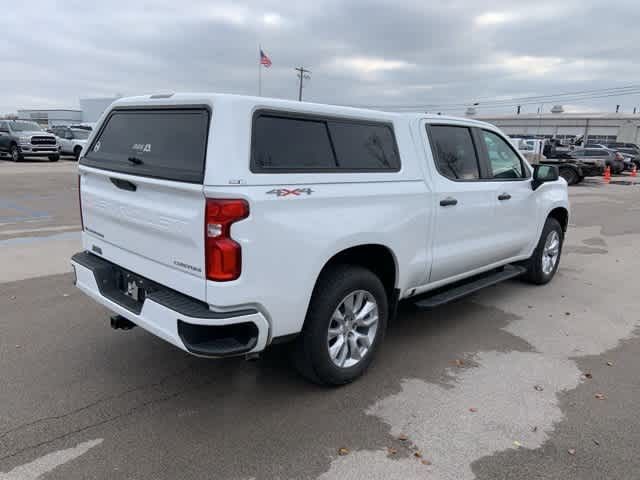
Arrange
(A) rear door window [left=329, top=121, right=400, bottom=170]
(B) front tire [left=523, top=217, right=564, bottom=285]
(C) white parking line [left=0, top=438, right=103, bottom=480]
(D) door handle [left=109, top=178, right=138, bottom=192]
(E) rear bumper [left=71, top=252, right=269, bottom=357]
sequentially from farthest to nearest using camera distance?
(B) front tire [left=523, top=217, right=564, bottom=285] → (A) rear door window [left=329, top=121, right=400, bottom=170] → (D) door handle [left=109, top=178, right=138, bottom=192] → (E) rear bumper [left=71, top=252, right=269, bottom=357] → (C) white parking line [left=0, top=438, right=103, bottom=480]

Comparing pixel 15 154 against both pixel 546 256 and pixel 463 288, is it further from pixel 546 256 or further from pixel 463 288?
pixel 463 288

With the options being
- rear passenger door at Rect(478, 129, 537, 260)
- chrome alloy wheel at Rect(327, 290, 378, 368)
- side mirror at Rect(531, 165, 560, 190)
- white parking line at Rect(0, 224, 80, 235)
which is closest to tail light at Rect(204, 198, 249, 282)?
chrome alloy wheel at Rect(327, 290, 378, 368)

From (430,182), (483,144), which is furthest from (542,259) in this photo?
(430,182)

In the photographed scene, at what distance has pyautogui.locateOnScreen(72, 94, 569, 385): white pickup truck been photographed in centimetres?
281

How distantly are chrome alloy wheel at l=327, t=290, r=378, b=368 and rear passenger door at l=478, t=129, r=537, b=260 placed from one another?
189cm

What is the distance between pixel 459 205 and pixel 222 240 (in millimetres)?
2339

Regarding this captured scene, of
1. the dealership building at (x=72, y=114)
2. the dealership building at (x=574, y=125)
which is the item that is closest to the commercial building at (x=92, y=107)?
the dealership building at (x=72, y=114)

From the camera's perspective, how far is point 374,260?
3854mm

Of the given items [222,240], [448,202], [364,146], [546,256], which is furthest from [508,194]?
[222,240]

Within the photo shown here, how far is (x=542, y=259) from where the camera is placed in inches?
242

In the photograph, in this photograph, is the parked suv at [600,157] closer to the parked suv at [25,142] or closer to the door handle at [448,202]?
the door handle at [448,202]

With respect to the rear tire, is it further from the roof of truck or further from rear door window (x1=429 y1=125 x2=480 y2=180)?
rear door window (x1=429 y1=125 x2=480 y2=180)

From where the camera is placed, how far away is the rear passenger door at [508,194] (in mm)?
4914

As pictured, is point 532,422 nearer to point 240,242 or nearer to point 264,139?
point 240,242
